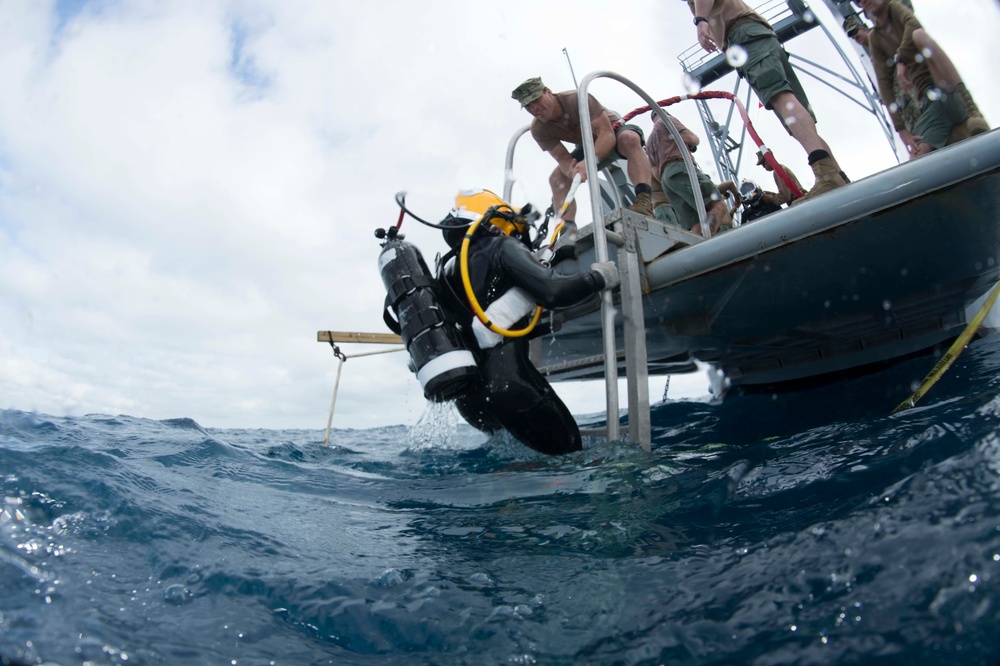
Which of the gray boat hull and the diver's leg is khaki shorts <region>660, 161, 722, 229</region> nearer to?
the gray boat hull

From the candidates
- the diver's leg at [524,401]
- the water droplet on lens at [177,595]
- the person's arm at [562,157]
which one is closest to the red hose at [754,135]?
the person's arm at [562,157]

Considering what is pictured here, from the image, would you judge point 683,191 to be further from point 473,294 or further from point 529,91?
point 473,294

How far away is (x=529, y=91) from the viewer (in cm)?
424

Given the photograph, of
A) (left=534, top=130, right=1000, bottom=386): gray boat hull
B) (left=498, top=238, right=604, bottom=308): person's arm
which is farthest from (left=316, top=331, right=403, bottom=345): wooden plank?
(left=498, top=238, right=604, bottom=308): person's arm

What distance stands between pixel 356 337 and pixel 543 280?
2.94 metres

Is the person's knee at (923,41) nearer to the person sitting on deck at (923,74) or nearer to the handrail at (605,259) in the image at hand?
the person sitting on deck at (923,74)

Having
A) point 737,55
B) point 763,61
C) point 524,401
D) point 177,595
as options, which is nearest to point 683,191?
point 737,55

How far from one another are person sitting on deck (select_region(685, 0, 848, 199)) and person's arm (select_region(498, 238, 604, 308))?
5.28ft

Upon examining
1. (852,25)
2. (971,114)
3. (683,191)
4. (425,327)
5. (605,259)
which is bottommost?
(425,327)

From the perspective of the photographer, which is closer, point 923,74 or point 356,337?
point 923,74

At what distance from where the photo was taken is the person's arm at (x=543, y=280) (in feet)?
9.40

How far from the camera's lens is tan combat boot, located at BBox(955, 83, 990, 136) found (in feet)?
12.3

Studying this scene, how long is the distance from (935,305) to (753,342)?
1412 mm

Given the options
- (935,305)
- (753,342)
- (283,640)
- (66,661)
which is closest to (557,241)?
(753,342)
